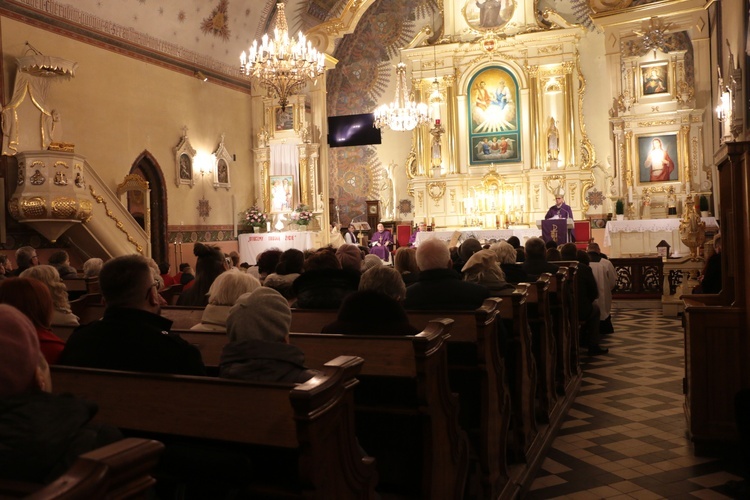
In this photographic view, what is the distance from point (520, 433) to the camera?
4.11m

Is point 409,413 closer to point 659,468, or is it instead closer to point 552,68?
point 659,468

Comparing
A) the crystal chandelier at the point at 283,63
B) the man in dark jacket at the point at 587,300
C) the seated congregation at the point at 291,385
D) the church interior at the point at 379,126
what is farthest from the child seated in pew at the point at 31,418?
the crystal chandelier at the point at 283,63

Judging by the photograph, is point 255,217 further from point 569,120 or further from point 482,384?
point 482,384

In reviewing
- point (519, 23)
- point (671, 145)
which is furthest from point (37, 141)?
point (671, 145)

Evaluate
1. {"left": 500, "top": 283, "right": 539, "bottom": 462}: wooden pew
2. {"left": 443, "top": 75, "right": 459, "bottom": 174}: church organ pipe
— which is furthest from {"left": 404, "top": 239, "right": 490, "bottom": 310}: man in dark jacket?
{"left": 443, "top": 75, "right": 459, "bottom": 174}: church organ pipe

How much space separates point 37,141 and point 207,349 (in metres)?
9.04

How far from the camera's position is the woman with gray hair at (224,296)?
3.54m

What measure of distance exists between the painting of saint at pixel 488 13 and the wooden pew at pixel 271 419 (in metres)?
16.7

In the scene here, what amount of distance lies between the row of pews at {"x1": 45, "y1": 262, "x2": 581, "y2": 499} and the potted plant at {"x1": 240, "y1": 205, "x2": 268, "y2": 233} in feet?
37.4

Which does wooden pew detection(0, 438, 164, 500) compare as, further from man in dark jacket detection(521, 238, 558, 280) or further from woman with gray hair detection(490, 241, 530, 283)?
Answer: man in dark jacket detection(521, 238, 558, 280)

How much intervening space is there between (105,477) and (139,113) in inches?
519

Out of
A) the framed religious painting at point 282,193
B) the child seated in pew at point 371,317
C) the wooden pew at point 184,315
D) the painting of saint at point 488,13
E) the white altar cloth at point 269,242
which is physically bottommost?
the wooden pew at point 184,315

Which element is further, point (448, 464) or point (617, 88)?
point (617, 88)

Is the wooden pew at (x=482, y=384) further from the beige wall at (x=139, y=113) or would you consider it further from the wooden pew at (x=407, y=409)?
the beige wall at (x=139, y=113)
